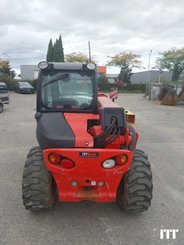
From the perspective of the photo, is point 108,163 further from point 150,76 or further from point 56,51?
point 150,76

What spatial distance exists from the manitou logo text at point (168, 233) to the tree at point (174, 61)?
191ft

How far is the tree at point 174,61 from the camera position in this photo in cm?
5650

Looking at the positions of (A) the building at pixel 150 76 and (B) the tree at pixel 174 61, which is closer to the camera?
(A) the building at pixel 150 76

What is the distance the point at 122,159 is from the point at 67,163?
67 cm

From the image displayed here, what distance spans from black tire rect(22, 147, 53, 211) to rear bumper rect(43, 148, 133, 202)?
230 mm

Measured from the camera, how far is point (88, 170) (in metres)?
3.00

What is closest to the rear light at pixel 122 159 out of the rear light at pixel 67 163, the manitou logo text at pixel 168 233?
the rear light at pixel 67 163

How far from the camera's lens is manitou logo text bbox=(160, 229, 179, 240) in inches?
122

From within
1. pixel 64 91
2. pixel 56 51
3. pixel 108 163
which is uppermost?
pixel 56 51

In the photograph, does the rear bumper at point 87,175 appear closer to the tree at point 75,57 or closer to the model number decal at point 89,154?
the model number decal at point 89,154

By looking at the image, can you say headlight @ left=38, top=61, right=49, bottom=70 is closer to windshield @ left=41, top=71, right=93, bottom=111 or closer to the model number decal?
windshield @ left=41, top=71, right=93, bottom=111

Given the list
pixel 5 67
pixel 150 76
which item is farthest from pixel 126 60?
pixel 5 67

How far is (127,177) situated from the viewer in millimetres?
3318

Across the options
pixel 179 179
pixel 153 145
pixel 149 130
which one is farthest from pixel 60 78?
pixel 149 130
